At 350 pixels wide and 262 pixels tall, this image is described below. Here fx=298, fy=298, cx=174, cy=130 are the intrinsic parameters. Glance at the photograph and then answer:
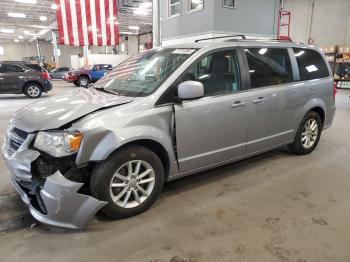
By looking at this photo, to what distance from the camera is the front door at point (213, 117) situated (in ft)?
9.50

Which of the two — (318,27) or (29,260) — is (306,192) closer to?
(29,260)

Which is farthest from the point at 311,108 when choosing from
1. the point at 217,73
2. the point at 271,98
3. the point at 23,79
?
the point at 23,79

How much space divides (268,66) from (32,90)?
34.5 feet

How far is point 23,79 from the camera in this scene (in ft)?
37.1

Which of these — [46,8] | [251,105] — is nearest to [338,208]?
[251,105]

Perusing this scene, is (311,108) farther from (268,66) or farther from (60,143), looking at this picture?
(60,143)

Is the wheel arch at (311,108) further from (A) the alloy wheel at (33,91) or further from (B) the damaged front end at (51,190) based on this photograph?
(A) the alloy wheel at (33,91)

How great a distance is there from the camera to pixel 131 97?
9.09ft

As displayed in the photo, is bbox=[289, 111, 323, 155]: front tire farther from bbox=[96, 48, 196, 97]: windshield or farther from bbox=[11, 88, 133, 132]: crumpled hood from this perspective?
bbox=[11, 88, 133, 132]: crumpled hood

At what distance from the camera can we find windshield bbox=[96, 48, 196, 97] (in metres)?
2.91

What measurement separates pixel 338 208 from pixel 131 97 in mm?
2281

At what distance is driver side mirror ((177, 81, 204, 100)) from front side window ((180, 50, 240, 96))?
20 cm

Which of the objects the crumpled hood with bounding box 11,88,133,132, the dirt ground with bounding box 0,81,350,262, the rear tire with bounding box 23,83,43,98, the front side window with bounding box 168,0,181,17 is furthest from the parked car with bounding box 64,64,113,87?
the crumpled hood with bounding box 11,88,133,132

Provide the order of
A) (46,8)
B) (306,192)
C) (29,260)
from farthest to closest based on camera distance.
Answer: (46,8) < (306,192) < (29,260)
